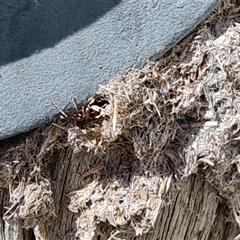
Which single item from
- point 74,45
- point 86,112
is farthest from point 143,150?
point 74,45

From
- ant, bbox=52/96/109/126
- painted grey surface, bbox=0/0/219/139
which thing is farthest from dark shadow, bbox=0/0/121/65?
ant, bbox=52/96/109/126

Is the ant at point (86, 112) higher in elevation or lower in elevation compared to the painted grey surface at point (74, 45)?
lower

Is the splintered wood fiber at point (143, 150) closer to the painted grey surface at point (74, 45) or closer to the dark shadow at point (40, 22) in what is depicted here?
the painted grey surface at point (74, 45)

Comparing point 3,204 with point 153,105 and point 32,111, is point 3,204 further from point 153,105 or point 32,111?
point 153,105

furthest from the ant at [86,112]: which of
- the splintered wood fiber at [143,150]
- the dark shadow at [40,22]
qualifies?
the dark shadow at [40,22]
